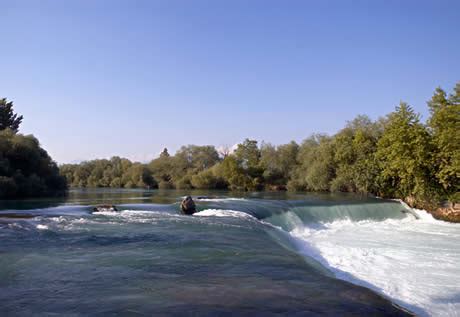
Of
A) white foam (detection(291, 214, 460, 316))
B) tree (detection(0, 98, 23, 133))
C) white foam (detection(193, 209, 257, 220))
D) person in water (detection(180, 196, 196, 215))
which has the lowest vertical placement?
white foam (detection(291, 214, 460, 316))

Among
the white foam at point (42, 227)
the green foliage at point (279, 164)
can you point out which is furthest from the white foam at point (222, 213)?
the green foliage at point (279, 164)

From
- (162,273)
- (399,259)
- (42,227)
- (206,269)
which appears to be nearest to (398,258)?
(399,259)

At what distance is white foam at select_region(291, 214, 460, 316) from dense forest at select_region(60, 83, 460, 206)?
20.7ft

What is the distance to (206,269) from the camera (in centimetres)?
834

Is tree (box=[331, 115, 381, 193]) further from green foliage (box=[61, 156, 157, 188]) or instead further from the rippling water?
green foliage (box=[61, 156, 157, 188])

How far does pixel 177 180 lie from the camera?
70.6 meters

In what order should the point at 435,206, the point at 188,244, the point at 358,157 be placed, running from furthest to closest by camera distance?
the point at 358,157 < the point at 435,206 < the point at 188,244

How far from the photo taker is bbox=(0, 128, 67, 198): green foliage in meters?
30.5

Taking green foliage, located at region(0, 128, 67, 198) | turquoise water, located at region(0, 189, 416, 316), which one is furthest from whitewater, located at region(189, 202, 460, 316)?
green foliage, located at region(0, 128, 67, 198)

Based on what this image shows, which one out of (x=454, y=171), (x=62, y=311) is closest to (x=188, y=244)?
(x=62, y=311)

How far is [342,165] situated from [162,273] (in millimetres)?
40996

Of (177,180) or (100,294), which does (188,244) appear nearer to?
(100,294)

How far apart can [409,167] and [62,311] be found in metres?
26.6

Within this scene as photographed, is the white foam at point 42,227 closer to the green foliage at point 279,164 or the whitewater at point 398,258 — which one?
the whitewater at point 398,258
